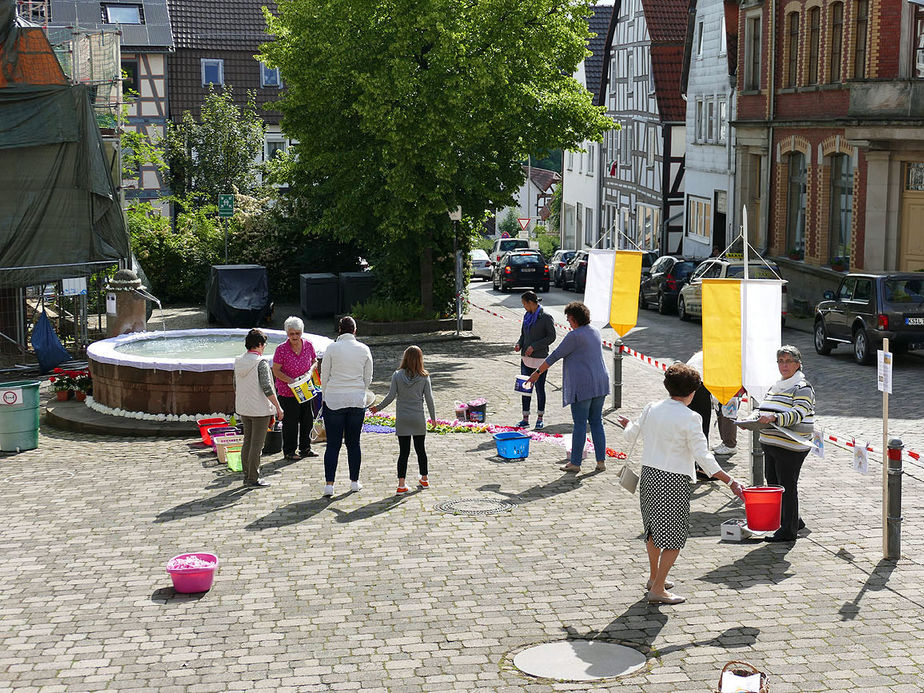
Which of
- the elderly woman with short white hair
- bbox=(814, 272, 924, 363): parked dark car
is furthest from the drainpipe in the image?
the elderly woman with short white hair

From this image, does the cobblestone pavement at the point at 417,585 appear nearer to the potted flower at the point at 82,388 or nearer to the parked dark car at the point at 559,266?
the potted flower at the point at 82,388

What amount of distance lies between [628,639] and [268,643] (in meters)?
2.53

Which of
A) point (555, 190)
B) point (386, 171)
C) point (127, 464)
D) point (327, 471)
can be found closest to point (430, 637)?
point (327, 471)

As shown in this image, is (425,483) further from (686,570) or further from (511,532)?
(686,570)

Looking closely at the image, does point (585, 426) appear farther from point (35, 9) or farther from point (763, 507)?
point (35, 9)

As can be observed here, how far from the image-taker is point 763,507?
1068 cm

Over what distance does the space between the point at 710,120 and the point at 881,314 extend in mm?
25405

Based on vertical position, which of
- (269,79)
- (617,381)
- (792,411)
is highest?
(269,79)

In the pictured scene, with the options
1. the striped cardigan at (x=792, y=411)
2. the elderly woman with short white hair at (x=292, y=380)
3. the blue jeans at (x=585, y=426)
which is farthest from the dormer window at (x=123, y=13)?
the striped cardigan at (x=792, y=411)

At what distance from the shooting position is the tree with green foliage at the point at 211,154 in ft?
165

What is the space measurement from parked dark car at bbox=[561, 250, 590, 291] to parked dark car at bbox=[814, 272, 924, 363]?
73.4 feet

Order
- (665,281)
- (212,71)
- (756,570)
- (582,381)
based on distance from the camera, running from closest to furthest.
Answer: (756,570)
(582,381)
(665,281)
(212,71)

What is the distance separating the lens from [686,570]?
33.9 feet

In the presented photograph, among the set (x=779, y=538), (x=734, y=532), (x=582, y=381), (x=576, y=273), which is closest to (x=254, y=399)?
(x=582, y=381)
